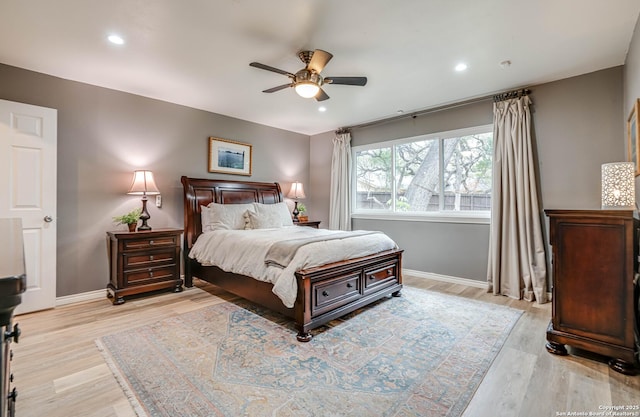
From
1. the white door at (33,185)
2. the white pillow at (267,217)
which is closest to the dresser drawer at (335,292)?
the white pillow at (267,217)

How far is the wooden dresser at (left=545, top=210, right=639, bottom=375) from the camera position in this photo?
2.02m

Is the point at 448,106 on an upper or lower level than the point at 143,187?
upper

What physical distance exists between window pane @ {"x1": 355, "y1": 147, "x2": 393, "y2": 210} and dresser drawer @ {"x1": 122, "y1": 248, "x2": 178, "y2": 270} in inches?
125

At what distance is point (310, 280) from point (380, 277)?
1109mm

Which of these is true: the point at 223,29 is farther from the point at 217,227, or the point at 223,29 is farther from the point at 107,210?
the point at 107,210

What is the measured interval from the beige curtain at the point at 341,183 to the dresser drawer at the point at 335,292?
8.17 ft

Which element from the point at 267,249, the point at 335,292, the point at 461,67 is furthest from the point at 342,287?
the point at 461,67

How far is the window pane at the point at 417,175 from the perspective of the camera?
15.1 ft

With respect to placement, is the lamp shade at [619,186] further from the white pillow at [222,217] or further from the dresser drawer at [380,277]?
the white pillow at [222,217]

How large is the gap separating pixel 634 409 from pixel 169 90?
4898mm

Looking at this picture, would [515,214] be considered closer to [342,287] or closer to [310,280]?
[342,287]

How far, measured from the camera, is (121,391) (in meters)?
1.82

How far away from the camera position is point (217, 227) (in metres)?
4.00

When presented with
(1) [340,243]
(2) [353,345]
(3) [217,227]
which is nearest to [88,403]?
(2) [353,345]
